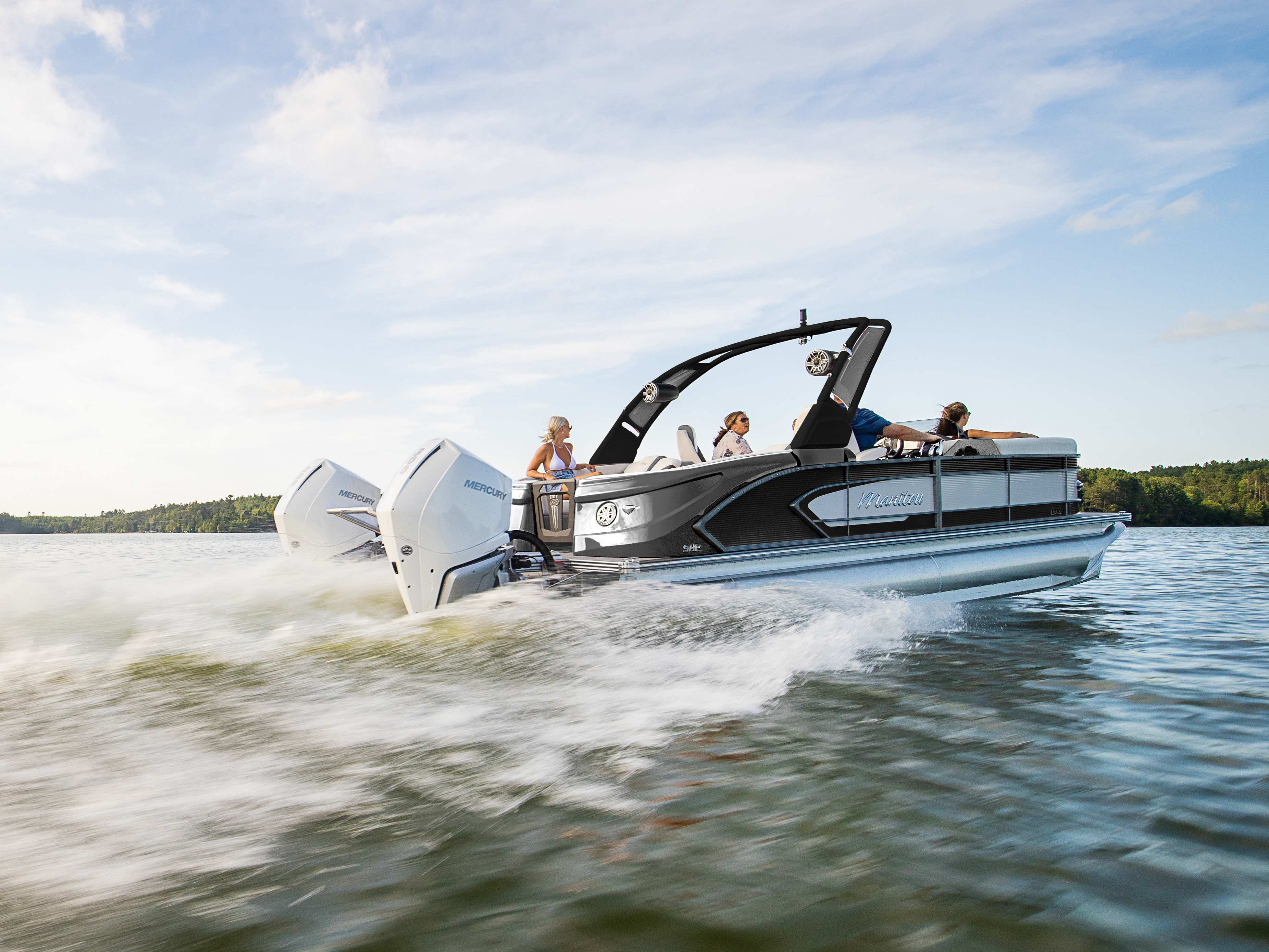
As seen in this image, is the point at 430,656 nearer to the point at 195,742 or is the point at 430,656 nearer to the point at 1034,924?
the point at 195,742

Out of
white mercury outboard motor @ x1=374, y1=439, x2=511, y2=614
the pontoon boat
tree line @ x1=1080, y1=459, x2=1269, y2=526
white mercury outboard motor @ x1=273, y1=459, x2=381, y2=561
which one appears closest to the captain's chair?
the pontoon boat

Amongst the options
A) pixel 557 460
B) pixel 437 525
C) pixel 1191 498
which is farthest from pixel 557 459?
pixel 1191 498

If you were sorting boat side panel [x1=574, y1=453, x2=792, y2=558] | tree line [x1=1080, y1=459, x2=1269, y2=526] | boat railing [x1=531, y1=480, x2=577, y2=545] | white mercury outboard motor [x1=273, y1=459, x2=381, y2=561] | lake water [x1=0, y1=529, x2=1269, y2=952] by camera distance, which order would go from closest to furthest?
lake water [x1=0, y1=529, x2=1269, y2=952]
boat side panel [x1=574, y1=453, x2=792, y2=558]
boat railing [x1=531, y1=480, x2=577, y2=545]
white mercury outboard motor [x1=273, y1=459, x2=381, y2=561]
tree line [x1=1080, y1=459, x2=1269, y2=526]

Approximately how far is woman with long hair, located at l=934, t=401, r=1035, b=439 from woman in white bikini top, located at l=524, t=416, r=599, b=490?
286 cm

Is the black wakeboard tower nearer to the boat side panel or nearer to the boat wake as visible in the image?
the boat side panel

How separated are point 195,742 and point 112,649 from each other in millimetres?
1846

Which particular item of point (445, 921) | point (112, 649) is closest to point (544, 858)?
point (445, 921)

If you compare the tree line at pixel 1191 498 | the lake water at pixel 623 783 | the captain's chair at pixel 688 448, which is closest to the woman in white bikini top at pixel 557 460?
the captain's chair at pixel 688 448

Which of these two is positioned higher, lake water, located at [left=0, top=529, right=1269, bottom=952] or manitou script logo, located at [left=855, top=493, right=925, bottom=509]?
manitou script logo, located at [left=855, top=493, right=925, bottom=509]

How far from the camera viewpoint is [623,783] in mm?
2340

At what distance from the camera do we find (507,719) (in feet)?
9.41

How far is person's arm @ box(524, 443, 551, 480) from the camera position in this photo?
22.2 feet

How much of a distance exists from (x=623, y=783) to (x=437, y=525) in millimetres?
2466

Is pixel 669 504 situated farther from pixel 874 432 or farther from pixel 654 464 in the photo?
pixel 874 432
